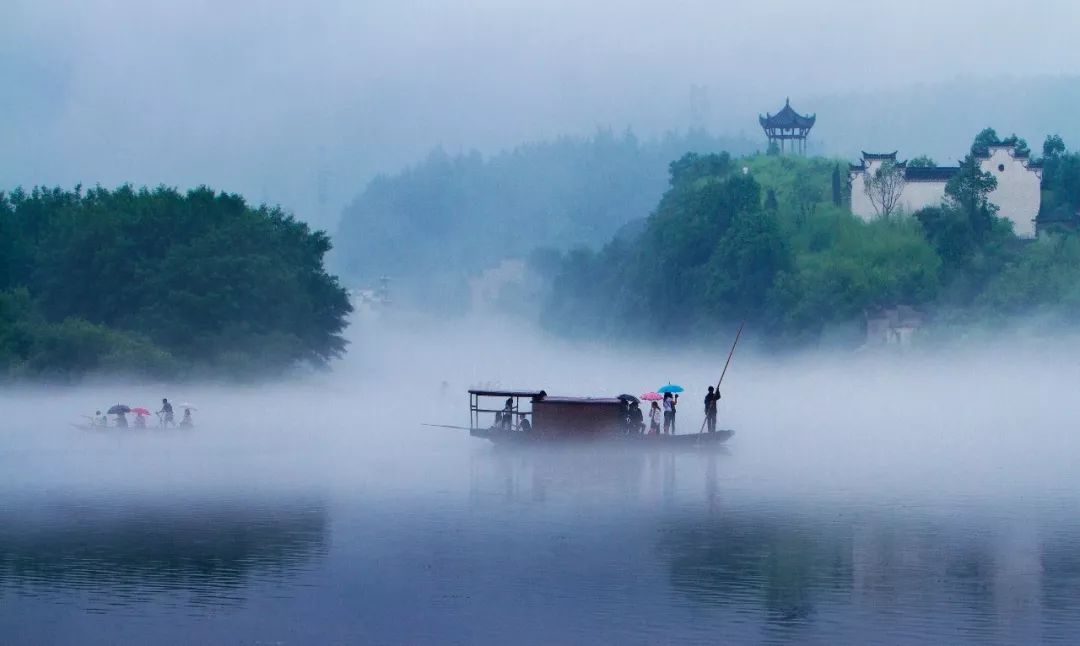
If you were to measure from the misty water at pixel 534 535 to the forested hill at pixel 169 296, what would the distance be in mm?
9852

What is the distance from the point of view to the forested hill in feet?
251

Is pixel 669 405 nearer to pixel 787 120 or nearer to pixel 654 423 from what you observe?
pixel 654 423

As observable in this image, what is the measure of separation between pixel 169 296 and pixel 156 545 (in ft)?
167

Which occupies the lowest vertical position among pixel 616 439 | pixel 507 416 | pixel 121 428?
pixel 616 439

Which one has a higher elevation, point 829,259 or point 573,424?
point 829,259

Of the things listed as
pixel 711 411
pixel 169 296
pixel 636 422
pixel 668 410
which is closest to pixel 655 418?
pixel 668 410

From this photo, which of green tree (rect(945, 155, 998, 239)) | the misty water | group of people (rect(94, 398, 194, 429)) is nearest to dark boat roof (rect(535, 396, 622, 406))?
the misty water

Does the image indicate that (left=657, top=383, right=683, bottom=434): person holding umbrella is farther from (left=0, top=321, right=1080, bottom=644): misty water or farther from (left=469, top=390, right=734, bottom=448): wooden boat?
(left=0, top=321, right=1080, bottom=644): misty water

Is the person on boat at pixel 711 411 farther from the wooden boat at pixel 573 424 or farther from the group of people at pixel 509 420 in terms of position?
the group of people at pixel 509 420

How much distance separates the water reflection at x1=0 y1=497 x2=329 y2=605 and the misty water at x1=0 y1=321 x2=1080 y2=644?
9cm

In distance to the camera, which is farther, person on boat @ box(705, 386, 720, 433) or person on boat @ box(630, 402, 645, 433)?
person on boat @ box(705, 386, 720, 433)

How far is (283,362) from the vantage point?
274ft

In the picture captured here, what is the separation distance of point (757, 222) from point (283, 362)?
43.9 meters

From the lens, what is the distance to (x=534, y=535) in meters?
32.4
